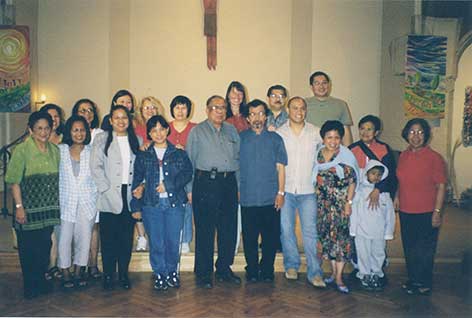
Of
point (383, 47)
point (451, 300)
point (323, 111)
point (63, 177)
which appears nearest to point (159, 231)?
point (63, 177)

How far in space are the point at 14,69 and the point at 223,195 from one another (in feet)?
9.69

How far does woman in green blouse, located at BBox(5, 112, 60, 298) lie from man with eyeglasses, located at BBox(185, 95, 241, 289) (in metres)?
1.05

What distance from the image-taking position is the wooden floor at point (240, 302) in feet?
10.5

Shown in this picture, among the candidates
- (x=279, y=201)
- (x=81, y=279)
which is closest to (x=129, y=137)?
(x=81, y=279)

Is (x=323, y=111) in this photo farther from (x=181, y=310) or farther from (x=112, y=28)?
(x=112, y=28)

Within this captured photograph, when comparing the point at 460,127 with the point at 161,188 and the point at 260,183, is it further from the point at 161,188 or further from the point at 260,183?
the point at 161,188

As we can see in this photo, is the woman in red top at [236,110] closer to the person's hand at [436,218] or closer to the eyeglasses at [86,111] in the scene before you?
the eyeglasses at [86,111]

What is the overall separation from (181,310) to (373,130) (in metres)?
2.03

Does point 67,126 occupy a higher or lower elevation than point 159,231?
higher

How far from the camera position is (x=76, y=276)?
3.66 meters

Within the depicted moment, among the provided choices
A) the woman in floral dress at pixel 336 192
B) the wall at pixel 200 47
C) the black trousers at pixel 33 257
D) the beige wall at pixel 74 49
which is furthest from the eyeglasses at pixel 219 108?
the beige wall at pixel 74 49

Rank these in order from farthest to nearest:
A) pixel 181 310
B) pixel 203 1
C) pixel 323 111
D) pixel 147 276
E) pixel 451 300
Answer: pixel 203 1
pixel 323 111
pixel 147 276
pixel 451 300
pixel 181 310

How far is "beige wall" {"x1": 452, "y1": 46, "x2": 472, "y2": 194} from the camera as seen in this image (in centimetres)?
755

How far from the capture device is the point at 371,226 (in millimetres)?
3662
